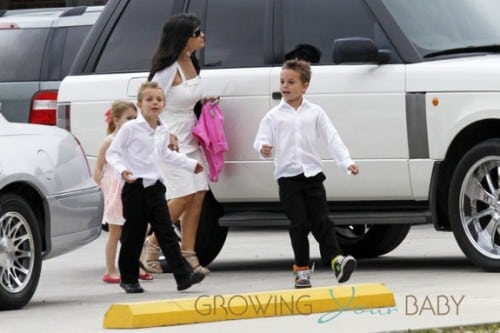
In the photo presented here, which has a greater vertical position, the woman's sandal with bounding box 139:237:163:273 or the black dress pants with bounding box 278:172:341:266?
the black dress pants with bounding box 278:172:341:266

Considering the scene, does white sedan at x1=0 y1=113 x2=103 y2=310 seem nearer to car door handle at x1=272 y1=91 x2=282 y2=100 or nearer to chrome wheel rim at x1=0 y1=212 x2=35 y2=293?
chrome wheel rim at x1=0 y1=212 x2=35 y2=293

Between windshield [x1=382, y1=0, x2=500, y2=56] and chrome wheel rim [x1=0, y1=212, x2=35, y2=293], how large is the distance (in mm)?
→ 3024

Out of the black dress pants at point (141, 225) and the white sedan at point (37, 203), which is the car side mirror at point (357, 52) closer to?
the black dress pants at point (141, 225)

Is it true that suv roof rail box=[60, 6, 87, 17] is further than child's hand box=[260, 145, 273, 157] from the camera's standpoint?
Yes

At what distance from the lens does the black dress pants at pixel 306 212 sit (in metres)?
11.6

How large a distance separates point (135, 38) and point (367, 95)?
1993 mm

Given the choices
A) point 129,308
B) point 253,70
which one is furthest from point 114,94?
point 129,308

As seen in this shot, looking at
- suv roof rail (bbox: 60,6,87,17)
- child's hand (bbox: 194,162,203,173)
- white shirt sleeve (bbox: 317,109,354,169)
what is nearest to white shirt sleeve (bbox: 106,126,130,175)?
child's hand (bbox: 194,162,203,173)

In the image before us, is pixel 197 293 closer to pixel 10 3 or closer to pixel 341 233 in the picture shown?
pixel 341 233

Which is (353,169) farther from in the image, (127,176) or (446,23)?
(446,23)

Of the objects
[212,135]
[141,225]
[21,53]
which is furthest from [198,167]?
[21,53]

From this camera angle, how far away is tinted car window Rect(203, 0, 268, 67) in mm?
12938

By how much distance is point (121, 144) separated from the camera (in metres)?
11.6

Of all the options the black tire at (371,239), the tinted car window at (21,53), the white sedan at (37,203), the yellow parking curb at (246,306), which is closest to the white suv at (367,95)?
the black tire at (371,239)
